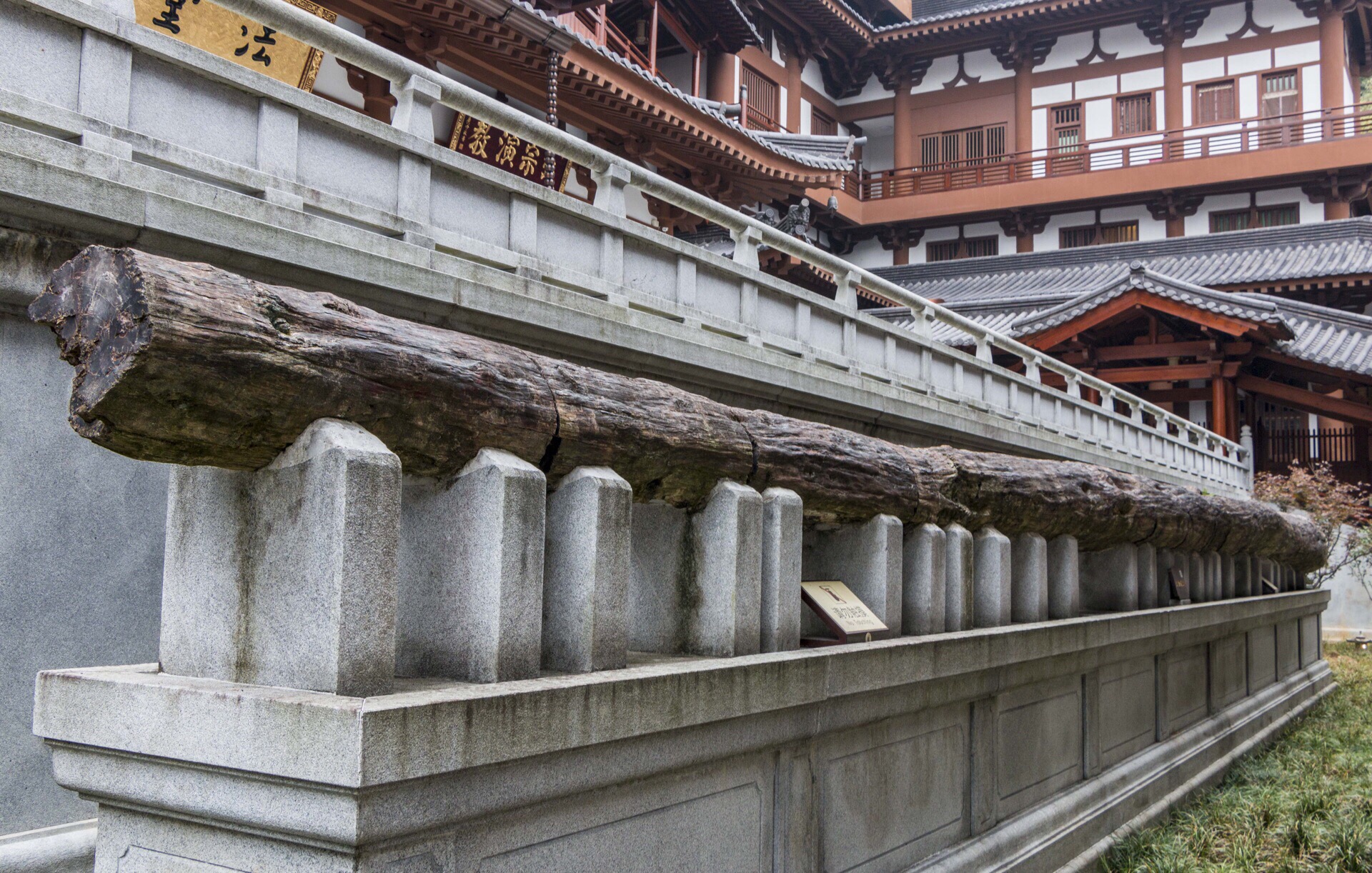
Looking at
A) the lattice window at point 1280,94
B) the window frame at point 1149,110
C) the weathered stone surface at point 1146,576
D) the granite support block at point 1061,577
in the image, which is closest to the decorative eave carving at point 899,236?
the window frame at point 1149,110

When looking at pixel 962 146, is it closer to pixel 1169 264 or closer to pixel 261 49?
pixel 1169 264

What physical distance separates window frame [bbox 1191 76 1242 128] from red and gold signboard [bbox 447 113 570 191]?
2075 centimetres

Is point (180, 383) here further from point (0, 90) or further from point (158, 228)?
point (0, 90)

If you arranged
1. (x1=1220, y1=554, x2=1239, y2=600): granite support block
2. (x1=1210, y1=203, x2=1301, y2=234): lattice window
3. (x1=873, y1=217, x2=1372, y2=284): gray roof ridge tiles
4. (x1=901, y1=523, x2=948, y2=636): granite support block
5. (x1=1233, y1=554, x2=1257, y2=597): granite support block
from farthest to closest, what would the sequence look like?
(x1=1210, y1=203, x2=1301, y2=234): lattice window
(x1=873, y1=217, x2=1372, y2=284): gray roof ridge tiles
(x1=1233, y1=554, x2=1257, y2=597): granite support block
(x1=1220, y1=554, x2=1239, y2=600): granite support block
(x1=901, y1=523, x2=948, y2=636): granite support block

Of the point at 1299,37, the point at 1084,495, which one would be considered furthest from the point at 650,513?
the point at 1299,37

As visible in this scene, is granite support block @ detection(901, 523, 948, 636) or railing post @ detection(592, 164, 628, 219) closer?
granite support block @ detection(901, 523, 948, 636)

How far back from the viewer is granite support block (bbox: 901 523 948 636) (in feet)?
14.6

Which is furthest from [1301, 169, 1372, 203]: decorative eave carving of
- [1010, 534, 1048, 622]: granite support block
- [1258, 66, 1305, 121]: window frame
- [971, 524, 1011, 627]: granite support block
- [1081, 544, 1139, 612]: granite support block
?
[971, 524, 1011, 627]: granite support block

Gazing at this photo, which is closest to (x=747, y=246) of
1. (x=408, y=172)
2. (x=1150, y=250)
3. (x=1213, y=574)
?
(x=408, y=172)

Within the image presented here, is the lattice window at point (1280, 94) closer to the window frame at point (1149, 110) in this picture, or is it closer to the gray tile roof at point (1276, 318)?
the window frame at point (1149, 110)

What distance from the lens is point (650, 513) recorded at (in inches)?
139

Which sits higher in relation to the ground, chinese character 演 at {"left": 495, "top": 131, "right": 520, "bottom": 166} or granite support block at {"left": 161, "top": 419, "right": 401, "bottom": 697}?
chinese character 演 at {"left": 495, "top": 131, "right": 520, "bottom": 166}

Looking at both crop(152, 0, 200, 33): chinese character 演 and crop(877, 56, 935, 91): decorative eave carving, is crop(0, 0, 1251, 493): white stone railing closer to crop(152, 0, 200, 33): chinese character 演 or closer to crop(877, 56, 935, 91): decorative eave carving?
crop(152, 0, 200, 33): chinese character 演

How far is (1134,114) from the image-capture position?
2878 cm
